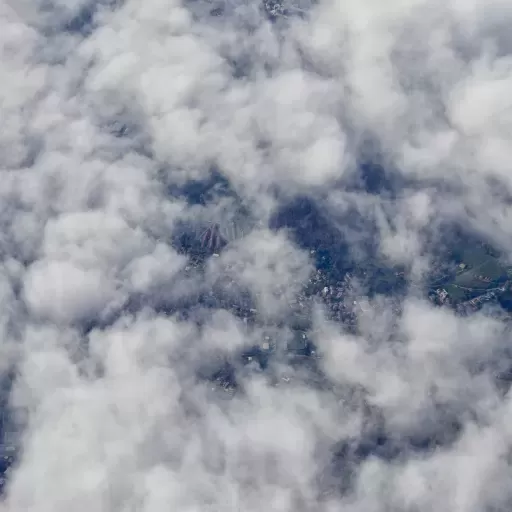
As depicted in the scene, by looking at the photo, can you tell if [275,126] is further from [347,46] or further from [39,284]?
[39,284]

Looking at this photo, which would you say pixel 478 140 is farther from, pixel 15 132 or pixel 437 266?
pixel 15 132

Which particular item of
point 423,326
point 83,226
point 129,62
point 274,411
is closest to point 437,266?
point 423,326

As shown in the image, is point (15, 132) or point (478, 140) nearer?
point (478, 140)

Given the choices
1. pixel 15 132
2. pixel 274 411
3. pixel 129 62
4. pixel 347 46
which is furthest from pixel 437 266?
pixel 15 132

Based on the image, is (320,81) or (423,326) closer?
(423,326)

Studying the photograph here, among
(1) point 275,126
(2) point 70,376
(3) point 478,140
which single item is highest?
(3) point 478,140

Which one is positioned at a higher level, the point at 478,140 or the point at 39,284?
the point at 478,140

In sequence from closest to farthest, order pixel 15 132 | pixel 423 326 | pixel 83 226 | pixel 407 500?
pixel 407 500
pixel 423 326
pixel 83 226
pixel 15 132

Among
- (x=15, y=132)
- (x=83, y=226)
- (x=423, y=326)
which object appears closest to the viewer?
(x=423, y=326)

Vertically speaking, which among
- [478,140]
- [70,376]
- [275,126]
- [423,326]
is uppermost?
[478,140]
